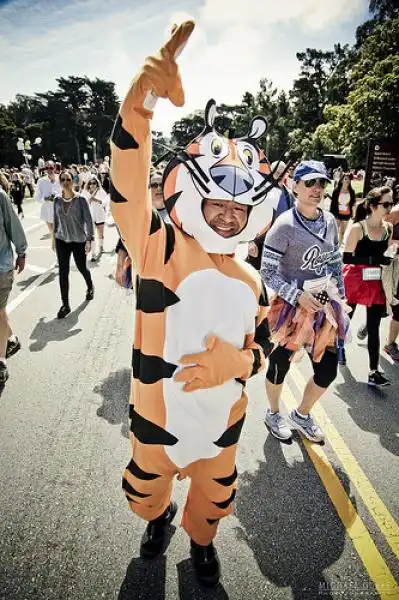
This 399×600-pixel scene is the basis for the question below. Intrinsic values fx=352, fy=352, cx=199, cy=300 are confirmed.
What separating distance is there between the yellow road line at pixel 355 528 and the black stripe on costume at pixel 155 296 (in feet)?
6.06

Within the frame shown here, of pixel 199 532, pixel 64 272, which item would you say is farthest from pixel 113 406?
pixel 64 272

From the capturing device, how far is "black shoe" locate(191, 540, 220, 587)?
5.94ft

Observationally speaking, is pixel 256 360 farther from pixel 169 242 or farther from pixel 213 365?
pixel 169 242

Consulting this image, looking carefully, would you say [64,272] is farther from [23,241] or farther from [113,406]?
[113,406]

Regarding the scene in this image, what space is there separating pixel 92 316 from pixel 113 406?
220 cm

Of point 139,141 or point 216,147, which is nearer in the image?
point 139,141

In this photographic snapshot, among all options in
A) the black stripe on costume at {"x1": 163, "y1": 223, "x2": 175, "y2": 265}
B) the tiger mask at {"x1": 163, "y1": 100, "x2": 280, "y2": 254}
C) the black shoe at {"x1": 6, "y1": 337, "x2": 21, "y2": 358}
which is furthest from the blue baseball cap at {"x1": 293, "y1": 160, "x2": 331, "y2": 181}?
the black shoe at {"x1": 6, "y1": 337, "x2": 21, "y2": 358}

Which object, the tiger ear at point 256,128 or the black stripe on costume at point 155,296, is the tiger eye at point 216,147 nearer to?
the tiger ear at point 256,128

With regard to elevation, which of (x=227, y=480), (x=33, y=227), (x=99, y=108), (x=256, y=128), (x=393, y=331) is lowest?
(x=393, y=331)

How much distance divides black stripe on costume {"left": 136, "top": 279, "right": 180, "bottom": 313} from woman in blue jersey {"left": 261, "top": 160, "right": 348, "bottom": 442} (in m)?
1.25

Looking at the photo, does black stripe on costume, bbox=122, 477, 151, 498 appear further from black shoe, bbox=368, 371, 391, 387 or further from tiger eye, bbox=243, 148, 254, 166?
black shoe, bbox=368, 371, 391, 387

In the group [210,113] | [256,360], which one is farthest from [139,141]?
[256,360]

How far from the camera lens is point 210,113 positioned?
152cm

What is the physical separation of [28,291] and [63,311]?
1390 mm
